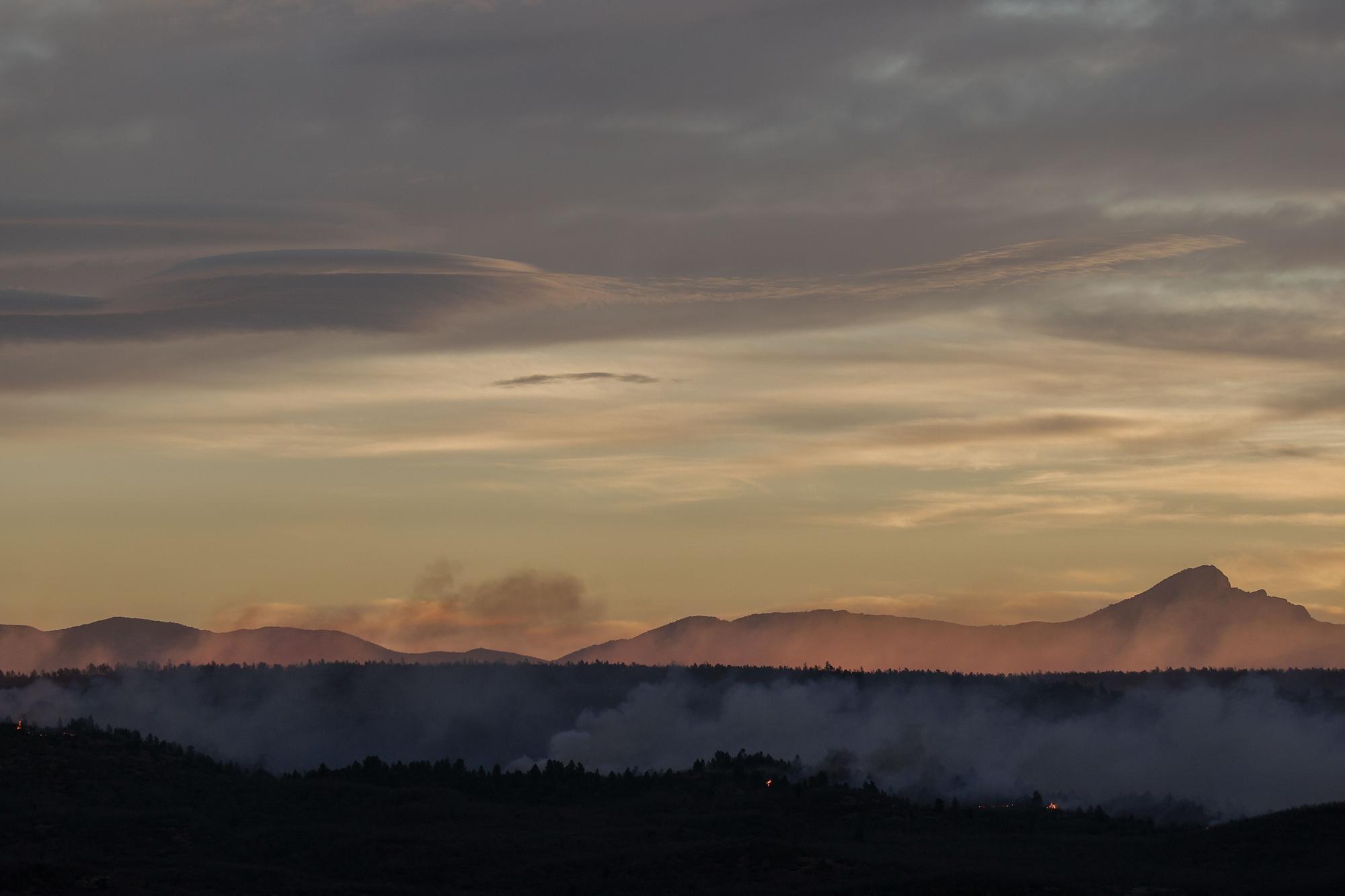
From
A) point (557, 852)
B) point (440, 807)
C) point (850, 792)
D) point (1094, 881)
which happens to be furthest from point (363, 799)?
point (1094, 881)

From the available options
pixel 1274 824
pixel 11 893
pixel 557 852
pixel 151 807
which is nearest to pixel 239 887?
pixel 11 893

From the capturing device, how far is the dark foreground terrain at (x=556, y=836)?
3597 inches

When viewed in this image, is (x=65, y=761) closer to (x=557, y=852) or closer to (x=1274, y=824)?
(x=557, y=852)

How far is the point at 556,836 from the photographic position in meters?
117

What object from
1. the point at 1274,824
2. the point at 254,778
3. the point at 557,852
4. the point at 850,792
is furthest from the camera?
the point at 254,778

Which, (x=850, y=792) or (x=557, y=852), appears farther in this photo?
(x=850, y=792)

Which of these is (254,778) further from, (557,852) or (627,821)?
(557,852)

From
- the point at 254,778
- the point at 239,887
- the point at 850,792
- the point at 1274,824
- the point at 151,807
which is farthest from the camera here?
the point at 254,778

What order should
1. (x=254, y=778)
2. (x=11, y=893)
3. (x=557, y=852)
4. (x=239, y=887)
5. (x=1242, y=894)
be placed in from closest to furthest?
(x=11, y=893) → (x=1242, y=894) → (x=239, y=887) → (x=557, y=852) → (x=254, y=778)

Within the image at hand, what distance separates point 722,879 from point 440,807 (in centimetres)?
3710

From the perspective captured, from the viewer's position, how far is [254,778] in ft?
470

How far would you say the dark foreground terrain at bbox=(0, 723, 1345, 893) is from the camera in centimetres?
9138

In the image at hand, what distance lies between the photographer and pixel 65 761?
13000 cm

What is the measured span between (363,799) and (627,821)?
64.5ft
